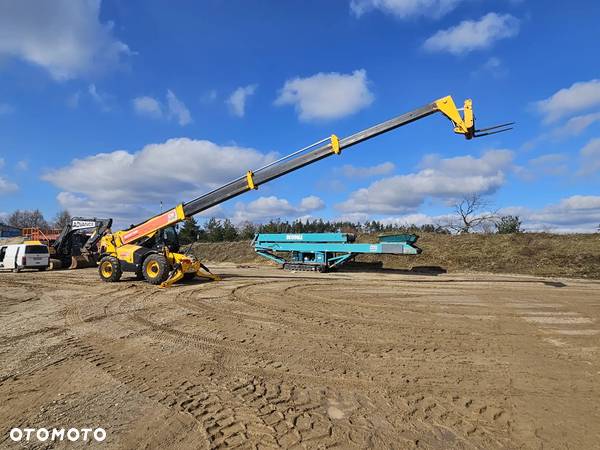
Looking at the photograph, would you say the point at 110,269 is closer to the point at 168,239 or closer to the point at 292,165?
the point at 168,239

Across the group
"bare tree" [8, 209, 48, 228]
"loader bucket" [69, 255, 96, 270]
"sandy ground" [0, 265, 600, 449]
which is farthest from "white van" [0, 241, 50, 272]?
"bare tree" [8, 209, 48, 228]

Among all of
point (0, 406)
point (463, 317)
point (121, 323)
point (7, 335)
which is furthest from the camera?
point (463, 317)

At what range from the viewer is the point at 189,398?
4.07 meters

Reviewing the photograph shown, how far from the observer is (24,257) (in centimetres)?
1988

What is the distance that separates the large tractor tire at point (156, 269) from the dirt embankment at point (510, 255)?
1447 centimetres

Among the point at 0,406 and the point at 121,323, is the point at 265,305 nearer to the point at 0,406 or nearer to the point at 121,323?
the point at 121,323

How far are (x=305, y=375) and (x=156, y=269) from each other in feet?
32.7

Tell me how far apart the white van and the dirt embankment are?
18882mm

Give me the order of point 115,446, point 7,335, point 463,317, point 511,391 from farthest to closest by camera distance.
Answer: point 463,317, point 7,335, point 511,391, point 115,446

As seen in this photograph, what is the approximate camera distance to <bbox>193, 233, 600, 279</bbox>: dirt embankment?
20.4 m

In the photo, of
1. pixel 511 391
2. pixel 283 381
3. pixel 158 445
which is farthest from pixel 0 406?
pixel 511 391

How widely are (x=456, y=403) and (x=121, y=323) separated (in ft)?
21.2

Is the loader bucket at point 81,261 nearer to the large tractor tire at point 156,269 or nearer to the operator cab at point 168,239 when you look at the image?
the operator cab at point 168,239

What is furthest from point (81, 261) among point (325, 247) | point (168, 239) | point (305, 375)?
point (305, 375)
